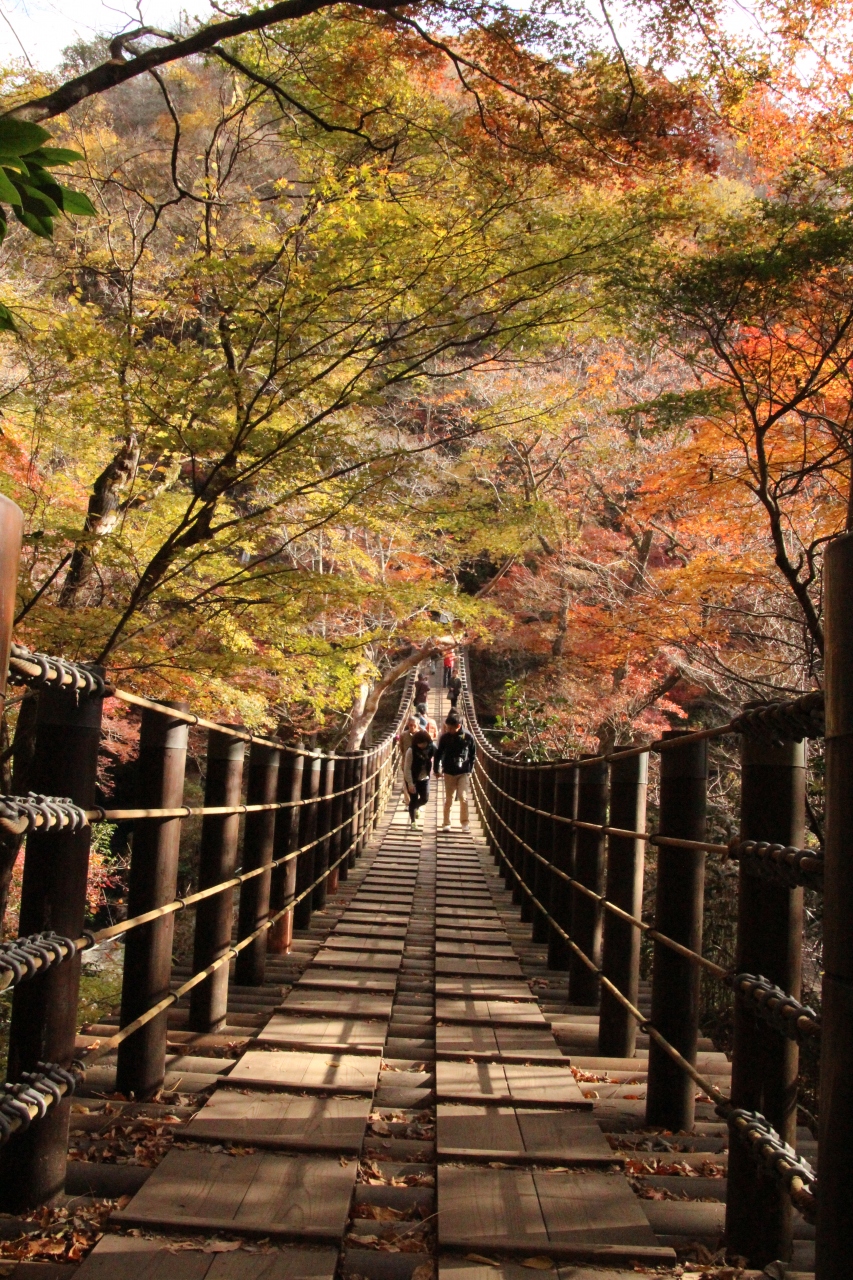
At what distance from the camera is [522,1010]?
132 inches

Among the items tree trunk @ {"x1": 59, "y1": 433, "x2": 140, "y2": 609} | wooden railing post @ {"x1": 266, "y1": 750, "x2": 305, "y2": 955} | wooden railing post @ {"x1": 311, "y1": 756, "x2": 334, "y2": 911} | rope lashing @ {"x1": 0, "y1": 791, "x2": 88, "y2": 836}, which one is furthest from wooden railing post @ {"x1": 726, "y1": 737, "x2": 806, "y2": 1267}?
tree trunk @ {"x1": 59, "y1": 433, "x2": 140, "y2": 609}

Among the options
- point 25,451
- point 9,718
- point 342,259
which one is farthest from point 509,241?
point 9,718

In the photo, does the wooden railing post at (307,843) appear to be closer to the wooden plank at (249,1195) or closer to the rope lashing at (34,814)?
the wooden plank at (249,1195)

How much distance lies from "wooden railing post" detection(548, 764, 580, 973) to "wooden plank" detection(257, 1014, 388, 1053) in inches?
50.6

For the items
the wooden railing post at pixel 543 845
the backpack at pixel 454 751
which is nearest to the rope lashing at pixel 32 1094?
the wooden railing post at pixel 543 845

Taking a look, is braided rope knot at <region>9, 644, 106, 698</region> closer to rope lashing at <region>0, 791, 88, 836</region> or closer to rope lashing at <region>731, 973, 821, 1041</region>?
rope lashing at <region>0, 791, 88, 836</region>

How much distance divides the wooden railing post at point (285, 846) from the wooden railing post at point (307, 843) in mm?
490

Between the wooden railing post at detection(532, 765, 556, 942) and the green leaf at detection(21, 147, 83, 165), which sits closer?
the green leaf at detection(21, 147, 83, 165)

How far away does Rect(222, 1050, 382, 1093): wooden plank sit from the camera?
2.38 metres

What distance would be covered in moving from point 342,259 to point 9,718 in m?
4.03

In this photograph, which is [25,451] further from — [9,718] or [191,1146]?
[191,1146]

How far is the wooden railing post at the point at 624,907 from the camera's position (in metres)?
2.86

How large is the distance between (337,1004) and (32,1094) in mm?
1946

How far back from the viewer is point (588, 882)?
3.63 m
